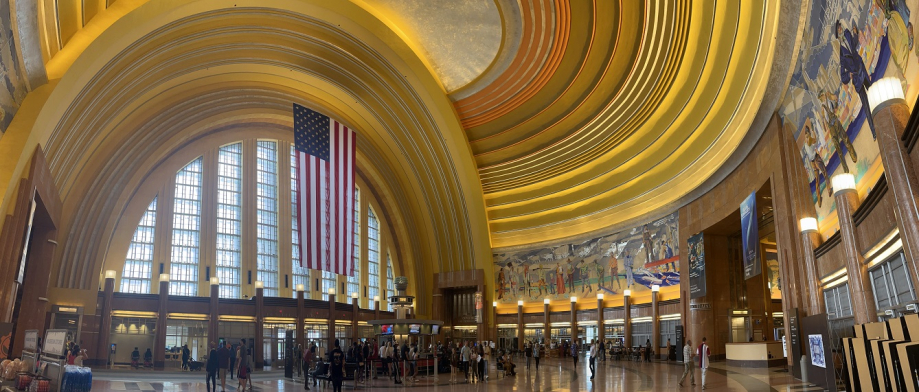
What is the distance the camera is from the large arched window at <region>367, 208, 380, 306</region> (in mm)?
34281

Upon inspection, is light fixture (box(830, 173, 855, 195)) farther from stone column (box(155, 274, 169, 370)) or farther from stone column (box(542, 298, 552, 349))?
stone column (box(155, 274, 169, 370))

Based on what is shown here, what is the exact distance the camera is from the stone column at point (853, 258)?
24.7 ft

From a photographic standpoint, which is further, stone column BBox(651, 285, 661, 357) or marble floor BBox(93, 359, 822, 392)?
stone column BBox(651, 285, 661, 357)

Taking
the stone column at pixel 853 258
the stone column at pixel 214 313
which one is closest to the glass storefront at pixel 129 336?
the stone column at pixel 214 313

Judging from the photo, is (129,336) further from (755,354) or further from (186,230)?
Result: (755,354)

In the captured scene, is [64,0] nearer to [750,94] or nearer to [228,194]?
[750,94]

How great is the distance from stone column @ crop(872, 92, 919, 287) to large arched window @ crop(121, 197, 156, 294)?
Result: 27.2 m

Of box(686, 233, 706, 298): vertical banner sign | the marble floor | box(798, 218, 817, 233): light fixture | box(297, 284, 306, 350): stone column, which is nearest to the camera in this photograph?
box(798, 218, 817, 233): light fixture

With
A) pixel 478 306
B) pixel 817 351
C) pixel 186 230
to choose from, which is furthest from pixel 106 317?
pixel 817 351

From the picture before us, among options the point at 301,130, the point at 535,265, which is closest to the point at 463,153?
the point at 535,265

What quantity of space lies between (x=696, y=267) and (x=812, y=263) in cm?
731

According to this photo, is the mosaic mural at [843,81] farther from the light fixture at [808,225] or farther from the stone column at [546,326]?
the stone column at [546,326]

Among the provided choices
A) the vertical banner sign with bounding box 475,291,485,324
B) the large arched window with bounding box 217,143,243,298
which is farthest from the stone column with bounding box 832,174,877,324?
the large arched window with bounding box 217,143,243,298

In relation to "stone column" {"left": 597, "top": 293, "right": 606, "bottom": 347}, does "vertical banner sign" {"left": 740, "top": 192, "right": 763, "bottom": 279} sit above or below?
above
